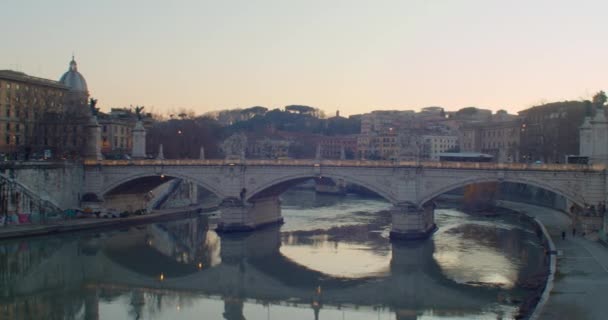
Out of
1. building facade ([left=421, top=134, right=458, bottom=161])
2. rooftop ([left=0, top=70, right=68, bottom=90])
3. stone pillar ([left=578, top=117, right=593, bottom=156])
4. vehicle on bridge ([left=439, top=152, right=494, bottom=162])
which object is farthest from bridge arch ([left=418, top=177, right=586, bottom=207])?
building facade ([left=421, top=134, right=458, bottom=161])

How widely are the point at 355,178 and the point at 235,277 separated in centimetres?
1475

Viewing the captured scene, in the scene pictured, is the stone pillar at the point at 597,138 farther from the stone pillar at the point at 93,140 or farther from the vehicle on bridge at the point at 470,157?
the stone pillar at the point at 93,140

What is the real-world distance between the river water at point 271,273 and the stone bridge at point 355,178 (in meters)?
2.16

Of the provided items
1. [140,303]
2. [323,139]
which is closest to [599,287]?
[140,303]

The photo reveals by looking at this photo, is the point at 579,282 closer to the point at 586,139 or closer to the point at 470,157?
the point at 586,139

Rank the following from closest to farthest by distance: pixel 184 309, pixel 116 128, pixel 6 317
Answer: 1. pixel 6 317
2. pixel 184 309
3. pixel 116 128

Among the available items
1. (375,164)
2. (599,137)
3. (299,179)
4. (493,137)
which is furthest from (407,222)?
(493,137)

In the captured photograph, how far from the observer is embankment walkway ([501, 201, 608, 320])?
20030 millimetres

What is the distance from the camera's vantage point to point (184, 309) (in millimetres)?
27562

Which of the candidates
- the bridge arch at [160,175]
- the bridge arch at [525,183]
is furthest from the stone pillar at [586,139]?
the bridge arch at [160,175]

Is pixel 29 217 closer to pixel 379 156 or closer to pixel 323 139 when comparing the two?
pixel 379 156

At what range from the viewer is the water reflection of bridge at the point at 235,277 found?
28938mm

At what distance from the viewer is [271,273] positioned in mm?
34750

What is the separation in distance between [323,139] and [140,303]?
361 feet
